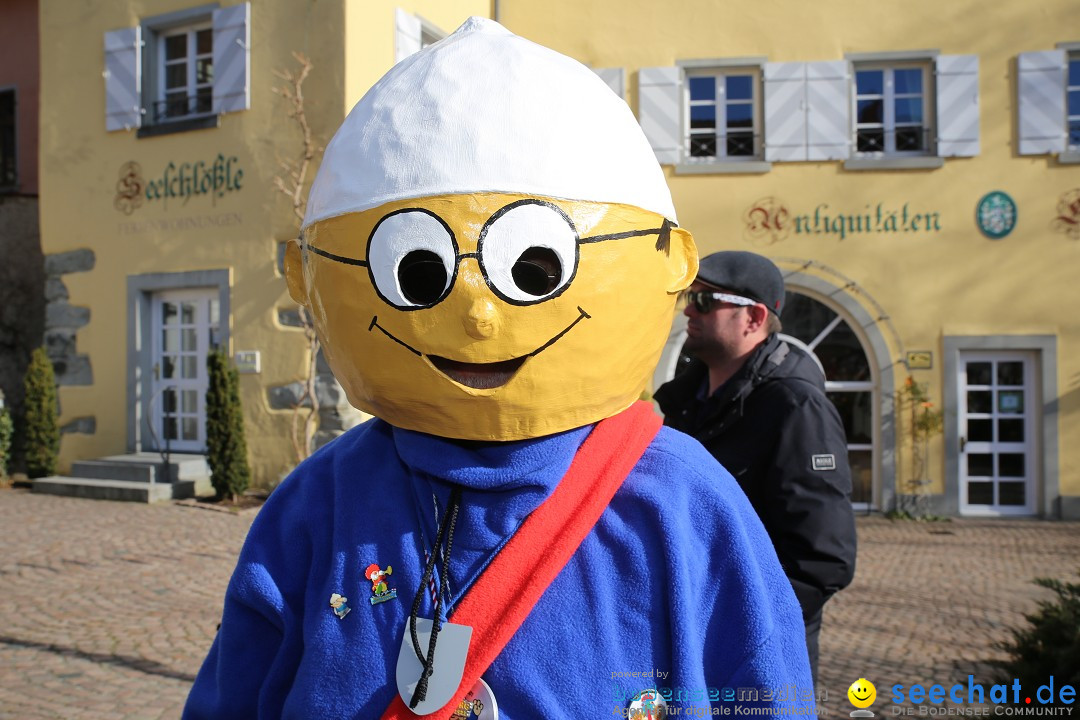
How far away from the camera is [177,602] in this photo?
225 inches

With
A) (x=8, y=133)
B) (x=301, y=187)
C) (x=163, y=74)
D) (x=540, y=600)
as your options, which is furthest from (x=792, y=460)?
(x=8, y=133)

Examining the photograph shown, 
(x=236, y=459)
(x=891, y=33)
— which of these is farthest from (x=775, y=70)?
(x=236, y=459)

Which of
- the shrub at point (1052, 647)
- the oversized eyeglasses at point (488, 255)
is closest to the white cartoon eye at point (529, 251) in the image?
the oversized eyeglasses at point (488, 255)

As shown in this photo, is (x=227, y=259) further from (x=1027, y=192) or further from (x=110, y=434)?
(x=1027, y=192)

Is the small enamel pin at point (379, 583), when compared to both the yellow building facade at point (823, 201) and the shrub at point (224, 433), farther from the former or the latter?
the yellow building facade at point (823, 201)

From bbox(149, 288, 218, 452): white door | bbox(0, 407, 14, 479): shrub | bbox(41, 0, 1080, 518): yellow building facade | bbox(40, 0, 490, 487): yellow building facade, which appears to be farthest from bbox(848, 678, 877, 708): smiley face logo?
bbox(0, 407, 14, 479): shrub

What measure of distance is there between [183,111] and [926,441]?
9.72 meters

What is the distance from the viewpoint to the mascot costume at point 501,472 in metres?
1.21

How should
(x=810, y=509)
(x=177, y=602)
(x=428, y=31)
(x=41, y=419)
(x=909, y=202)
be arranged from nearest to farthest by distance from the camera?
(x=810, y=509)
(x=177, y=602)
(x=428, y=31)
(x=909, y=202)
(x=41, y=419)

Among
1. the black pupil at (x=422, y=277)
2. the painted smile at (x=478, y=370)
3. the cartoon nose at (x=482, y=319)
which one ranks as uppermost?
the black pupil at (x=422, y=277)

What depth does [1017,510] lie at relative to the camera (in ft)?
34.8

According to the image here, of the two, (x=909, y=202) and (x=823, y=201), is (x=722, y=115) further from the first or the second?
(x=909, y=202)

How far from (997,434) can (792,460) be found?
9.88 metres

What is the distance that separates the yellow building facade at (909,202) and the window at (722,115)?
0.21 ft
